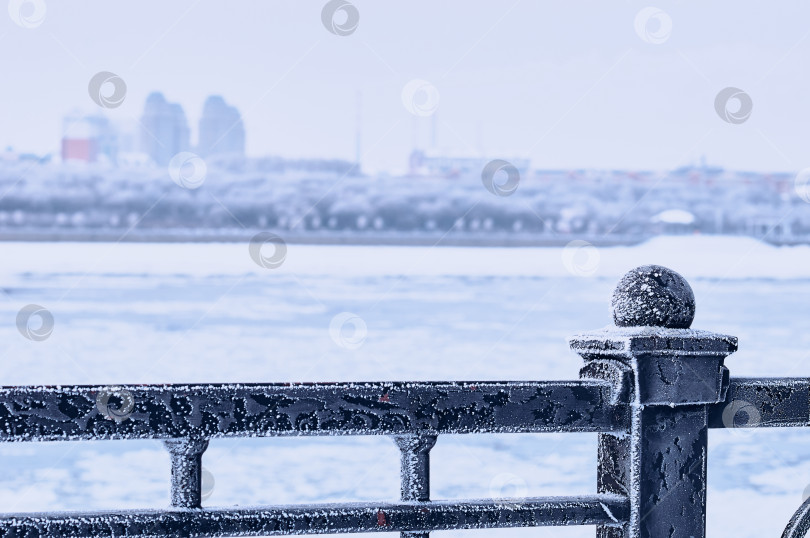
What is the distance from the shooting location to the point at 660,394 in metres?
1.78

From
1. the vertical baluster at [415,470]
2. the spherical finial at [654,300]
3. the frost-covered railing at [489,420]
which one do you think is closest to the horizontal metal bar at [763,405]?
the frost-covered railing at [489,420]

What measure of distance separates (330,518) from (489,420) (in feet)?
1.02

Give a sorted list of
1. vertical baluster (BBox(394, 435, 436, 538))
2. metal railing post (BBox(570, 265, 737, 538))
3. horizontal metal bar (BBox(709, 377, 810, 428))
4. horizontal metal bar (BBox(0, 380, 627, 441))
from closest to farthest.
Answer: horizontal metal bar (BBox(0, 380, 627, 441)) < vertical baluster (BBox(394, 435, 436, 538)) < metal railing post (BBox(570, 265, 737, 538)) < horizontal metal bar (BBox(709, 377, 810, 428))

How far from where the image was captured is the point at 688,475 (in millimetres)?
1822

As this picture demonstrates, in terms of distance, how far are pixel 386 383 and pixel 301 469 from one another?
7211 mm

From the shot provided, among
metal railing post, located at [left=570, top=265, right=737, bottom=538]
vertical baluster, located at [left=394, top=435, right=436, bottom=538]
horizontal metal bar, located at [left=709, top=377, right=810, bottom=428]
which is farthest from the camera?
horizontal metal bar, located at [left=709, top=377, right=810, bottom=428]

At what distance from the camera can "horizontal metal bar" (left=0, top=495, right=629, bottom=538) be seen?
1.43 metres

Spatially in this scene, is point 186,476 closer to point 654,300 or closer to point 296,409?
point 296,409

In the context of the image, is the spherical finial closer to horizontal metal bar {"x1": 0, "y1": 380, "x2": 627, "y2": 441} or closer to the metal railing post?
the metal railing post

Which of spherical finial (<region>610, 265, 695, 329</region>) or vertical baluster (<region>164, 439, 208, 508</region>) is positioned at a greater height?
spherical finial (<region>610, 265, 695, 329</region>)

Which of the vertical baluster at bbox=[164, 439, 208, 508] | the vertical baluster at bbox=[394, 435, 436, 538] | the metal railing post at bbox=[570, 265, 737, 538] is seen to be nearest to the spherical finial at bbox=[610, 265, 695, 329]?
the metal railing post at bbox=[570, 265, 737, 538]

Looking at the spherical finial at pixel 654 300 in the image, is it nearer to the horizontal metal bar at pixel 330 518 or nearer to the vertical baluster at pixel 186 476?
the horizontal metal bar at pixel 330 518

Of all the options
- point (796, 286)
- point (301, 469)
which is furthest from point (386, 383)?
point (796, 286)

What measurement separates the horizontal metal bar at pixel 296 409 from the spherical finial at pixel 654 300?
0.54 ft
